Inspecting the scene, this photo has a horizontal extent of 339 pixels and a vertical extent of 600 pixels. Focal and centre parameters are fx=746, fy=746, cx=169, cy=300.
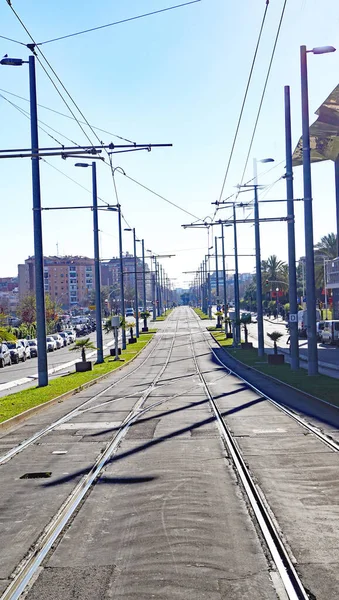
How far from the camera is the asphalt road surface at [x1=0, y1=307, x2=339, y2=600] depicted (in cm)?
641

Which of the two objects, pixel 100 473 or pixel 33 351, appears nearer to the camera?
pixel 100 473

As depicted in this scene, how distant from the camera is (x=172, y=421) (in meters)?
17.5

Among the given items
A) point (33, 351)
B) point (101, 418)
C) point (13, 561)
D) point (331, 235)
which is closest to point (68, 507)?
point (13, 561)

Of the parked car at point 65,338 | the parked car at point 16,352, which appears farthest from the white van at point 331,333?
the parked car at point 65,338

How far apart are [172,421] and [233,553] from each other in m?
10.5

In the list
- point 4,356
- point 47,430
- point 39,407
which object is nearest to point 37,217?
point 39,407

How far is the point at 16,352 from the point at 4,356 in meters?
4.00

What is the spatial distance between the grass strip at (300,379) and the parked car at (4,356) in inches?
645

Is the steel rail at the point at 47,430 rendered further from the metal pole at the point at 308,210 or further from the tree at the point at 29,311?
the tree at the point at 29,311

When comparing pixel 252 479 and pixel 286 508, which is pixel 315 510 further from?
pixel 252 479

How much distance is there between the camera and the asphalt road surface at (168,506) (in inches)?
252

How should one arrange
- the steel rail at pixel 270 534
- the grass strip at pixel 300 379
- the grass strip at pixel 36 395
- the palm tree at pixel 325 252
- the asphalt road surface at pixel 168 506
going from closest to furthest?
1. the steel rail at pixel 270 534
2. the asphalt road surface at pixel 168 506
3. the grass strip at pixel 36 395
4. the grass strip at pixel 300 379
5. the palm tree at pixel 325 252

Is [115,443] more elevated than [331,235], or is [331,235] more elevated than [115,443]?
[331,235]

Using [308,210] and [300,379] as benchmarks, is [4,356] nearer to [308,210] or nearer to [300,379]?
[300,379]
